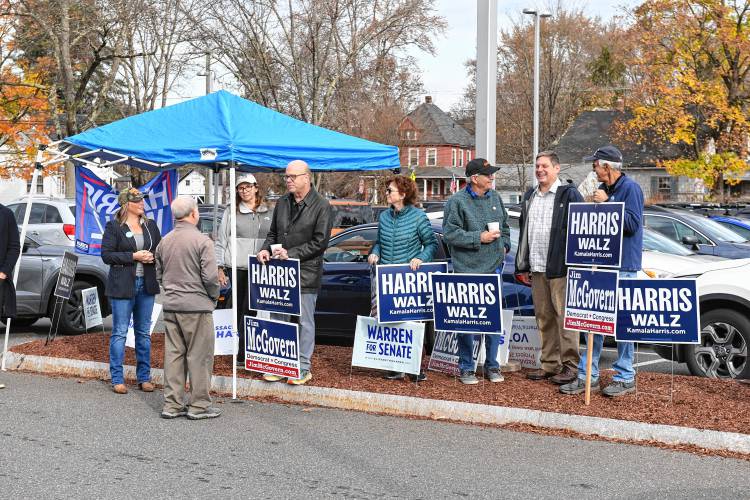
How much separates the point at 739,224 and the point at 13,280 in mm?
15048

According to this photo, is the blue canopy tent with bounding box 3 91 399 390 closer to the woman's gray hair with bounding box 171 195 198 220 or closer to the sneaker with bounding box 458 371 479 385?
the woman's gray hair with bounding box 171 195 198 220

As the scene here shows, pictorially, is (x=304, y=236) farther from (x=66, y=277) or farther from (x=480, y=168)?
(x=66, y=277)

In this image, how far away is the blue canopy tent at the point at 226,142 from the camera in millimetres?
9086

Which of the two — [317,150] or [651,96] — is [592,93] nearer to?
[651,96]

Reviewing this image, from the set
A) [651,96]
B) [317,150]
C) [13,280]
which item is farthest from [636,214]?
[651,96]

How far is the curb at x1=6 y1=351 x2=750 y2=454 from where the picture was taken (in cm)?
702

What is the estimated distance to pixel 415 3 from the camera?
2978 centimetres

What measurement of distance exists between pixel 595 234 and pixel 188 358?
140 inches

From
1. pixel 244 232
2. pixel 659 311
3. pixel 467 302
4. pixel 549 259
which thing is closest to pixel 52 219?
pixel 244 232

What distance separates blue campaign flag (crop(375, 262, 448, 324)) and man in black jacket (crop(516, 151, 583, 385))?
2.87 feet

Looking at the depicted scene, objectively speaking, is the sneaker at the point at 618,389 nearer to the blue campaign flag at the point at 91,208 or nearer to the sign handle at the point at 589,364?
the sign handle at the point at 589,364

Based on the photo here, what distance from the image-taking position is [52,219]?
19.9 metres

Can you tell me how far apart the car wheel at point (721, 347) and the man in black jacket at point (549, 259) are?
1.47 meters

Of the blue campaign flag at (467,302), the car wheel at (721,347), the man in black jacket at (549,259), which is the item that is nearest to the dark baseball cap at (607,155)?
the man in black jacket at (549,259)
